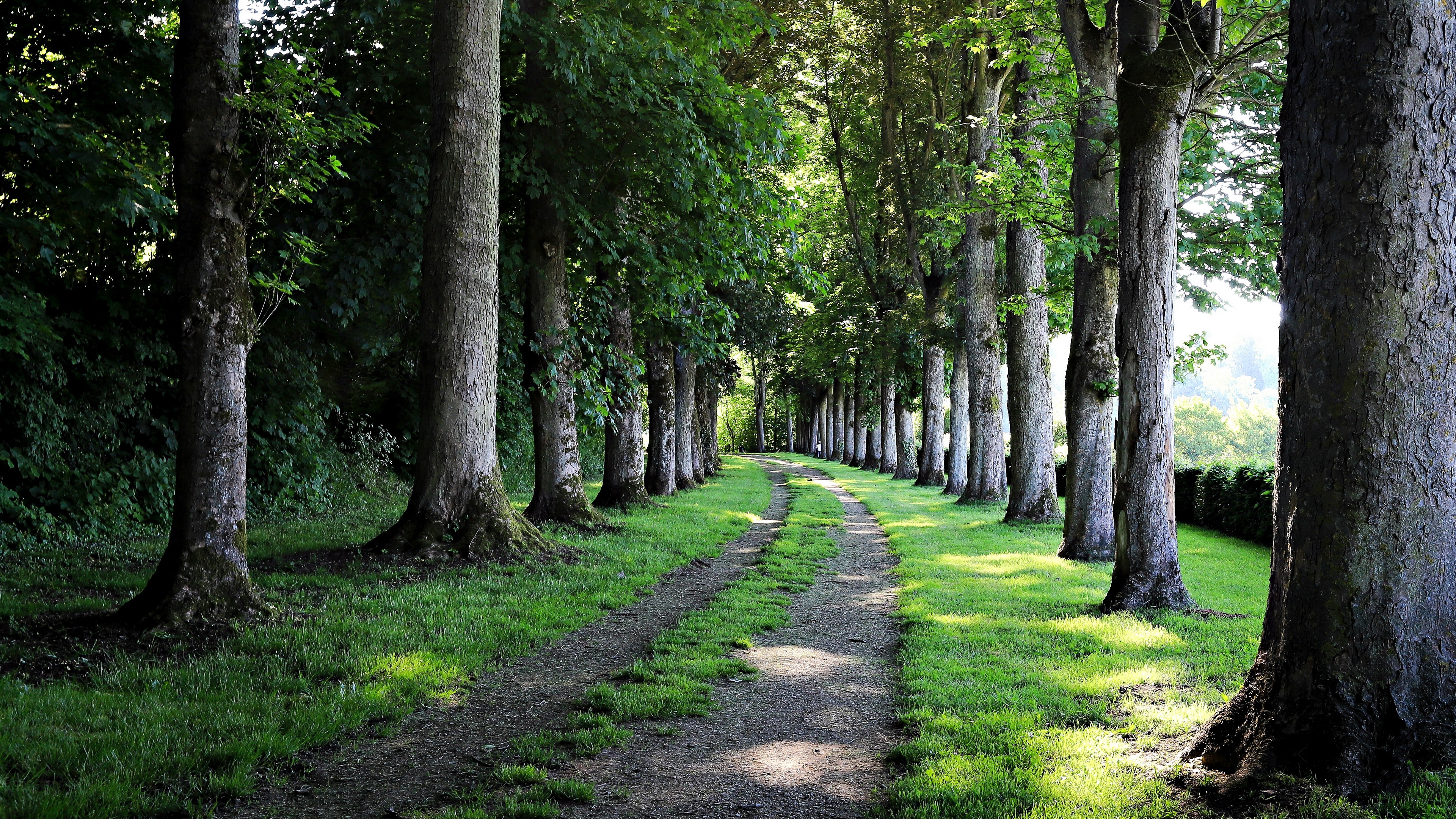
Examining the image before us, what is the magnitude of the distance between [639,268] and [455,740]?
9.60 metres

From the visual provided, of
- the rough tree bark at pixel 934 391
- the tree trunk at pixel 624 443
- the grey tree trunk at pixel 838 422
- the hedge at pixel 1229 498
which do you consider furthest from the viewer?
the grey tree trunk at pixel 838 422

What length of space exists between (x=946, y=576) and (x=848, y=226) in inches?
965

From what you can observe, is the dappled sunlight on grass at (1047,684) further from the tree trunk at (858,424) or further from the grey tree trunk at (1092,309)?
the tree trunk at (858,424)

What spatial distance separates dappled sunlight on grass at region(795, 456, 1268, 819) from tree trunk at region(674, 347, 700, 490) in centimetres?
1253

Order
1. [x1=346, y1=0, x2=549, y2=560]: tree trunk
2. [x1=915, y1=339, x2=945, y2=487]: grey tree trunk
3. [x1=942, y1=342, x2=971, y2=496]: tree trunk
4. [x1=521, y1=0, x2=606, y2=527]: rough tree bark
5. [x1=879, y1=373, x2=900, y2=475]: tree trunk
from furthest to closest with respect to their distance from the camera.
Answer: [x1=879, y1=373, x2=900, y2=475]: tree trunk
[x1=915, y1=339, x2=945, y2=487]: grey tree trunk
[x1=942, y1=342, x2=971, y2=496]: tree trunk
[x1=521, y1=0, x2=606, y2=527]: rough tree bark
[x1=346, y1=0, x2=549, y2=560]: tree trunk

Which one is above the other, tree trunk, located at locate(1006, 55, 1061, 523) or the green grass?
tree trunk, located at locate(1006, 55, 1061, 523)

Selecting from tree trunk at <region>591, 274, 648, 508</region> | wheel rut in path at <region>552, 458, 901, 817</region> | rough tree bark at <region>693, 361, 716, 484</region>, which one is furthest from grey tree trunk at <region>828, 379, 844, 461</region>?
wheel rut in path at <region>552, 458, 901, 817</region>

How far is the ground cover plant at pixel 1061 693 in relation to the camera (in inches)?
145

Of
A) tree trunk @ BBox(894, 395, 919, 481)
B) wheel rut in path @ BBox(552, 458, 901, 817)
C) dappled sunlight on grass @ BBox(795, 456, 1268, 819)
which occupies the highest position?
tree trunk @ BBox(894, 395, 919, 481)

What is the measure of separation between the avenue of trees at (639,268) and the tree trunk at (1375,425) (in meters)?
0.01

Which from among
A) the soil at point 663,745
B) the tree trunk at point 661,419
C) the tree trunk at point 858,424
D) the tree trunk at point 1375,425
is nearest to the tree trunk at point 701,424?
the tree trunk at point 661,419

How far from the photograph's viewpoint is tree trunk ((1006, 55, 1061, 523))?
54.1 ft

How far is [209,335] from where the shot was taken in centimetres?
627

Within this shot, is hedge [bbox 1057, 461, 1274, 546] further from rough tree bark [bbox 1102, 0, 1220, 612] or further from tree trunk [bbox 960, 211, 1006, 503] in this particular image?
rough tree bark [bbox 1102, 0, 1220, 612]
